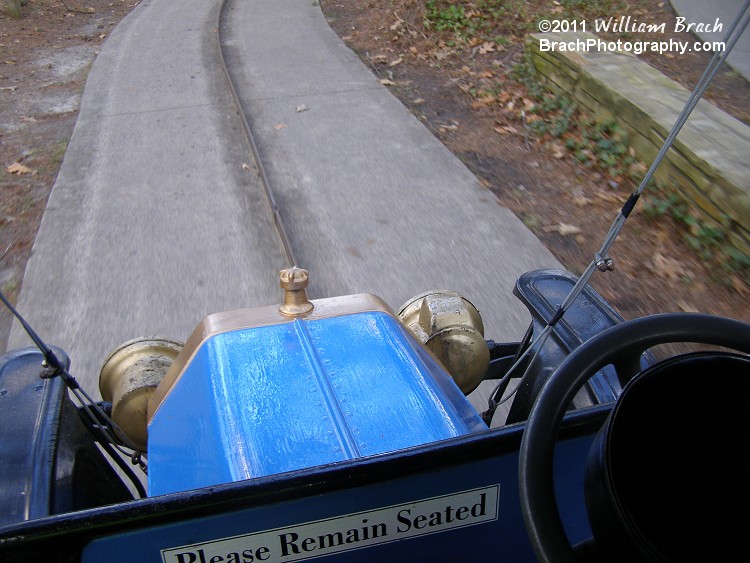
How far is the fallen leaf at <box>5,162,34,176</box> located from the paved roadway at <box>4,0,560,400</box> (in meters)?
0.36

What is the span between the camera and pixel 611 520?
0.76 metres

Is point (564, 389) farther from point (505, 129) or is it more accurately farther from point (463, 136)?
point (505, 129)

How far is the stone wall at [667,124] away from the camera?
4102 mm

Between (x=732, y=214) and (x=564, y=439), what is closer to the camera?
(x=564, y=439)

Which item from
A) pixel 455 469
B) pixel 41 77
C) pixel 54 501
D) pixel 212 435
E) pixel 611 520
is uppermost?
pixel 611 520

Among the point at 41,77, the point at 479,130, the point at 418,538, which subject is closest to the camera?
the point at 418,538

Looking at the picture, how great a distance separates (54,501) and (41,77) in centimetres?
852

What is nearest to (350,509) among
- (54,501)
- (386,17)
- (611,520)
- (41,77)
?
(611,520)

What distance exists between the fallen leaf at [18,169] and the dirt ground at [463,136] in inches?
0.5

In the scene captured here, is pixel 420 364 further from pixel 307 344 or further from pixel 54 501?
pixel 54 501

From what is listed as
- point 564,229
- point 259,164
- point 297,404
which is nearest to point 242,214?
point 259,164

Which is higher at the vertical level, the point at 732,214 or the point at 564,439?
the point at 564,439

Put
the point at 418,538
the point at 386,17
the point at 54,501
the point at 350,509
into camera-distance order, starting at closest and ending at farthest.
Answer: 1. the point at 350,509
2. the point at 418,538
3. the point at 54,501
4. the point at 386,17

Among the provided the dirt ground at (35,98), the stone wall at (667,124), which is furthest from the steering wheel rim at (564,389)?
the dirt ground at (35,98)
